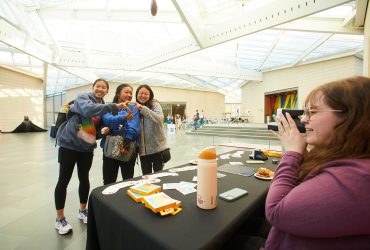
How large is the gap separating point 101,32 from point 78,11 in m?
2.27

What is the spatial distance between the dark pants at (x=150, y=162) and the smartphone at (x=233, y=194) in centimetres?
134

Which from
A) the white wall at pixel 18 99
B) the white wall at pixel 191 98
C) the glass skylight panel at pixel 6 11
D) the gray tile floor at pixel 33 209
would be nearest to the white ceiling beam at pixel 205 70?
the glass skylight panel at pixel 6 11

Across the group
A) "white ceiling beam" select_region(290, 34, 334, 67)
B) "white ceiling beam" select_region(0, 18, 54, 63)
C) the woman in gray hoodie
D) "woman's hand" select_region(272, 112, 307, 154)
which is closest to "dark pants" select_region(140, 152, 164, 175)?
the woman in gray hoodie

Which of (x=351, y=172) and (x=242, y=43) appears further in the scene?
(x=242, y=43)

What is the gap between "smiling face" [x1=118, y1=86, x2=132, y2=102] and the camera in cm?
231

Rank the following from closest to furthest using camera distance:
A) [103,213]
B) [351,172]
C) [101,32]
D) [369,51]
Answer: [351,172], [103,213], [369,51], [101,32]

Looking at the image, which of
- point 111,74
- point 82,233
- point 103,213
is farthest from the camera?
point 111,74

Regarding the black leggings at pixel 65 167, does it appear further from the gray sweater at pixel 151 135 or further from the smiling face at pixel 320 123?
the smiling face at pixel 320 123

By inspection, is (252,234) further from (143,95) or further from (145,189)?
(143,95)

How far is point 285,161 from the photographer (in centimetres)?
82

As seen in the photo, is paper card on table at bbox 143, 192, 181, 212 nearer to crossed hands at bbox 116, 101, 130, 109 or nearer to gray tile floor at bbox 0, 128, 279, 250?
crossed hands at bbox 116, 101, 130, 109

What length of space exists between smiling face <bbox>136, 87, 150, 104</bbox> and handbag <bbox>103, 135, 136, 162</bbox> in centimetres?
50

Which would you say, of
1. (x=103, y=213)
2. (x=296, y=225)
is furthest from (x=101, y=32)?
(x=296, y=225)

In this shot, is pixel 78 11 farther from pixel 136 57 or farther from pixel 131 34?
pixel 136 57
